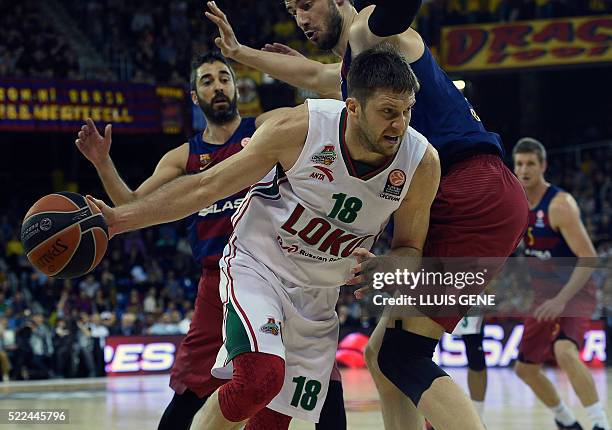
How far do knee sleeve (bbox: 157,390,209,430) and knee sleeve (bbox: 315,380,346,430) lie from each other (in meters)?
0.81

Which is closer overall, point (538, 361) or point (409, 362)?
point (409, 362)

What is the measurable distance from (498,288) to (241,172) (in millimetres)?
11241

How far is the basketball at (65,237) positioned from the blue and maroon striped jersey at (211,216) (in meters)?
1.61

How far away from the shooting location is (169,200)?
12.5 feet

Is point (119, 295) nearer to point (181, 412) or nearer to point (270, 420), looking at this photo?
point (181, 412)

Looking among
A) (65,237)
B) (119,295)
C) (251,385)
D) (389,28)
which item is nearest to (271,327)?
(251,385)

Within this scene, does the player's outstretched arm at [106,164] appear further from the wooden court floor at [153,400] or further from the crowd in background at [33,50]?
the crowd in background at [33,50]

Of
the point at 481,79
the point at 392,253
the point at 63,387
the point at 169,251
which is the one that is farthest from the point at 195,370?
the point at 481,79

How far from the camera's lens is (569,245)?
742cm

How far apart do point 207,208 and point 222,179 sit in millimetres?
1500

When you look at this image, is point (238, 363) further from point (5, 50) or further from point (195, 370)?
point (5, 50)

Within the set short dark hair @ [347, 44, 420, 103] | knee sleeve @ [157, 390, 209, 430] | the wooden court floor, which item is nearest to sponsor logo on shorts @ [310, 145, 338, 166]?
short dark hair @ [347, 44, 420, 103]

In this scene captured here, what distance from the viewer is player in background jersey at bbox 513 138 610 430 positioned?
7176 millimetres

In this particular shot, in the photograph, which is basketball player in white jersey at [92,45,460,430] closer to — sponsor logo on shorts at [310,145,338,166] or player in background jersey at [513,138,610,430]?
sponsor logo on shorts at [310,145,338,166]
